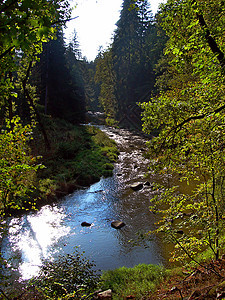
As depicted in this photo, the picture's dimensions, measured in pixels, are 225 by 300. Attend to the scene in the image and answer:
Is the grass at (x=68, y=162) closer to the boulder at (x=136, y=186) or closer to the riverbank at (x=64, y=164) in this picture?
the riverbank at (x=64, y=164)

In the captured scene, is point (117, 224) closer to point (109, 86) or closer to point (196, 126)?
point (196, 126)

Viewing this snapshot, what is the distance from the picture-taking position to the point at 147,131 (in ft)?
16.0

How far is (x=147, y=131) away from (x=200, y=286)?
3.34 m

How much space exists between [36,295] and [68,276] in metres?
0.93

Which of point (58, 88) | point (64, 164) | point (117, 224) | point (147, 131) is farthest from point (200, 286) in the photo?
point (58, 88)

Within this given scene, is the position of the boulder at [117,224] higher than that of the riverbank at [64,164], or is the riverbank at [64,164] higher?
the riverbank at [64,164]

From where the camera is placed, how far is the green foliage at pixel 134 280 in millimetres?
5379

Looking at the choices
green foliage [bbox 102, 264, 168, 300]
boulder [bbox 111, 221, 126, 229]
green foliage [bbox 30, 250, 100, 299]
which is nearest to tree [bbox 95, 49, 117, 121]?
boulder [bbox 111, 221, 126, 229]

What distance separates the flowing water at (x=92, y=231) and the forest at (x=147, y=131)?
0.77 metres

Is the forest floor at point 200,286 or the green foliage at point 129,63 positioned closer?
the forest floor at point 200,286

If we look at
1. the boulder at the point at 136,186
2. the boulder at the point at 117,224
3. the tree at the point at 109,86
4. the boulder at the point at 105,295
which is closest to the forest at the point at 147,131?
the boulder at the point at 105,295

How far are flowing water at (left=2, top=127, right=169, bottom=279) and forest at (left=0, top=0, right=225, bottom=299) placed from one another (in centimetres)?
77

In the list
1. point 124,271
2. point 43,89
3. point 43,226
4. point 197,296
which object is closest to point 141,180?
point 43,226

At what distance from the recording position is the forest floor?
12.4 ft
